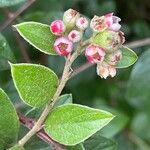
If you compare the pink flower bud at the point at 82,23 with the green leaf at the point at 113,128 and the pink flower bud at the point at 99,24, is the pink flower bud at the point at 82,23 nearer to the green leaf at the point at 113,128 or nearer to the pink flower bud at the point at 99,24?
the pink flower bud at the point at 99,24

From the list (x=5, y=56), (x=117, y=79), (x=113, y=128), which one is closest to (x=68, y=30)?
(x=5, y=56)

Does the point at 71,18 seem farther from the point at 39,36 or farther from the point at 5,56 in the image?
the point at 5,56

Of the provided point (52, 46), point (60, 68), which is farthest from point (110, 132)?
point (52, 46)

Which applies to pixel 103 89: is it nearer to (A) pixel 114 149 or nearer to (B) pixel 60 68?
(B) pixel 60 68

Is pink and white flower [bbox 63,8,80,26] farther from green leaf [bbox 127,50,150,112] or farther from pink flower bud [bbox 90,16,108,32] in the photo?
green leaf [bbox 127,50,150,112]

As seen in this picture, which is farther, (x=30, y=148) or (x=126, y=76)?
(x=126, y=76)

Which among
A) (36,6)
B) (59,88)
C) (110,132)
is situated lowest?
(110,132)

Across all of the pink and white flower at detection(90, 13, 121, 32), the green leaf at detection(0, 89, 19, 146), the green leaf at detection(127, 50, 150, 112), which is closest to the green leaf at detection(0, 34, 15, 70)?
the green leaf at detection(0, 89, 19, 146)
